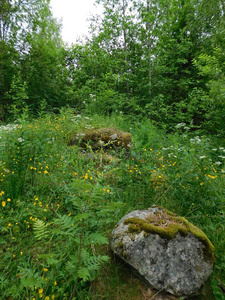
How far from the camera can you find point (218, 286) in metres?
1.48

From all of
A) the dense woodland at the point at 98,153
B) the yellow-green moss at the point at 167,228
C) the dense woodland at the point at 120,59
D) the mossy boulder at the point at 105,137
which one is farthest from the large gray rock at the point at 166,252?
the dense woodland at the point at 120,59

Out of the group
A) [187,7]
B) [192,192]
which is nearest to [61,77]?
[187,7]

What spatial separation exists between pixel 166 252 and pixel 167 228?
20 centimetres

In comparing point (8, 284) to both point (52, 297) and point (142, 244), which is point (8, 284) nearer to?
point (52, 297)

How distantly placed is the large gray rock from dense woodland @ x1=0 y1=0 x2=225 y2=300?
0.16 meters

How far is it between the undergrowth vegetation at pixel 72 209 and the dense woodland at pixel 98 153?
14mm

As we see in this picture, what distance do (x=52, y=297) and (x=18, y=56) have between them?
→ 8806 millimetres

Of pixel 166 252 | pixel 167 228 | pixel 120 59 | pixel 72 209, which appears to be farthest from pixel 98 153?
pixel 120 59

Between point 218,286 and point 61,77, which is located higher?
point 61,77

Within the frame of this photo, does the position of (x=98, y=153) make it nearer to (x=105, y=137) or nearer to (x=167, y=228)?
(x=167, y=228)

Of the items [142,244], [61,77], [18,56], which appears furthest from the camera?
[61,77]

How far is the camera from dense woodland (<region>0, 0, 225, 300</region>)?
128cm

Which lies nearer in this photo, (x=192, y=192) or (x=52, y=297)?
(x=52, y=297)

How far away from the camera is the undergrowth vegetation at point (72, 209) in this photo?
1149mm
